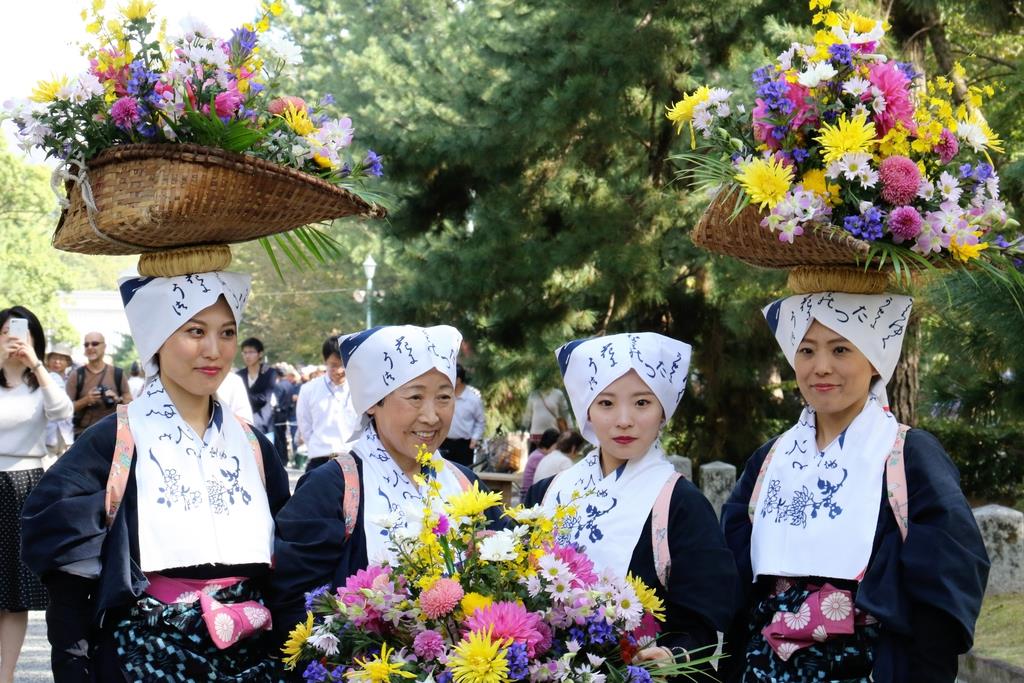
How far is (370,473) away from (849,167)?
5.86ft

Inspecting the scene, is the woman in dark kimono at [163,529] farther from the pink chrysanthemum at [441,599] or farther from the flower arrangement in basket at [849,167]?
the flower arrangement in basket at [849,167]

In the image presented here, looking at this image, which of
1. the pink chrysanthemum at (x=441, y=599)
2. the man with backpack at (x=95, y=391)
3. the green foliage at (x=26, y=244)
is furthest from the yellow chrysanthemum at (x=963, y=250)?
the green foliage at (x=26, y=244)

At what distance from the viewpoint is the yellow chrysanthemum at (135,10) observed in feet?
13.8

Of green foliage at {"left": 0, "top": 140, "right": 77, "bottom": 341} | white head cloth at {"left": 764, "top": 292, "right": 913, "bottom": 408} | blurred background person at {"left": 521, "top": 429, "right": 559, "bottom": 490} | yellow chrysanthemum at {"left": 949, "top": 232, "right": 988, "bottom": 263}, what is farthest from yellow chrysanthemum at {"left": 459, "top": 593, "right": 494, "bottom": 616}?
green foliage at {"left": 0, "top": 140, "right": 77, "bottom": 341}

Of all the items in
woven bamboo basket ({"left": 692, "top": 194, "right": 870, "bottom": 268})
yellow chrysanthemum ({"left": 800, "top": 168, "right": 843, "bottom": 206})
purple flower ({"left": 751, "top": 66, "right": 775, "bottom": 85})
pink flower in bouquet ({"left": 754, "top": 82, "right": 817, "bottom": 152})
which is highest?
purple flower ({"left": 751, "top": 66, "right": 775, "bottom": 85})

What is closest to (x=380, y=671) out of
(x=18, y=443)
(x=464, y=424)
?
(x=18, y=443)

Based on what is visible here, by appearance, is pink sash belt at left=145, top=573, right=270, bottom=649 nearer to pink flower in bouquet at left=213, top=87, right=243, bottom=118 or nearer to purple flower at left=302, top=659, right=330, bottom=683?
purple flower at left=302, top=659, right=330, bottom=683

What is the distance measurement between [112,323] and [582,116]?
93268mm

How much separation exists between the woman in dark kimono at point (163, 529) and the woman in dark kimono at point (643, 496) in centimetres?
102

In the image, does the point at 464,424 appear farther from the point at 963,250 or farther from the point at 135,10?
the point at 963,250

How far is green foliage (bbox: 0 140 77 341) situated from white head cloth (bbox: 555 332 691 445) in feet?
114

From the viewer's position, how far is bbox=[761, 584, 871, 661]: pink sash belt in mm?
4004

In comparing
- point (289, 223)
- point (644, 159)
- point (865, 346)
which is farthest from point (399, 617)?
point (644, 159)

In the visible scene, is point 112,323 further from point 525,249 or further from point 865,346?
point 865,346
